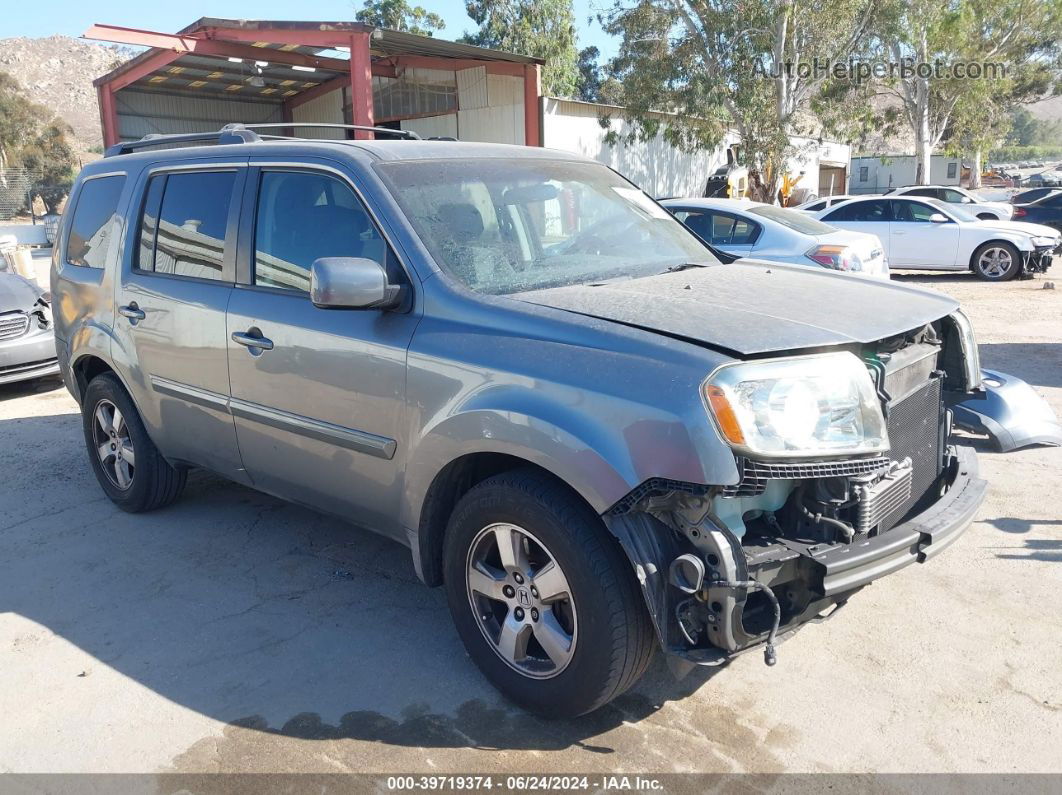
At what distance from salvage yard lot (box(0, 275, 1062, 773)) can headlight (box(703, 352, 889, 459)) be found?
3.47 ft

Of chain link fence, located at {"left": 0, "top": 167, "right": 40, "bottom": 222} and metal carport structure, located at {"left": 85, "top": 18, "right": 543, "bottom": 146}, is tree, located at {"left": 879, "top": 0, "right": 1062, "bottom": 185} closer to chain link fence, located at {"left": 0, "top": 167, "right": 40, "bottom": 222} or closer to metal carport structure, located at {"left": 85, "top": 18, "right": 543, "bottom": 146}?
metal carport structure, located at {"left": 85, "top": 18, "right": 543, "bottom": 146}

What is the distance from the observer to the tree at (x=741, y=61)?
74.1 feet

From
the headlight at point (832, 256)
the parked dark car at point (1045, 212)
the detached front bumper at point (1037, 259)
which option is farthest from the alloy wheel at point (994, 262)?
the headlight at point (832, 256)

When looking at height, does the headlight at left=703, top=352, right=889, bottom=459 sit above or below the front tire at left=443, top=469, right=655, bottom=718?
above

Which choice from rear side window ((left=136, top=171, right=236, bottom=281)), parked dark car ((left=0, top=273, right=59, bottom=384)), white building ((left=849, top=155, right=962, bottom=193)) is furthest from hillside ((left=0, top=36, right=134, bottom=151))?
rear side window ((left=136, top=171, right=236, bottom=281))

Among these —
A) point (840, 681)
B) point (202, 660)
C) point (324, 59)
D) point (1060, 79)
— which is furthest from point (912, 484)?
point (1060, 79)

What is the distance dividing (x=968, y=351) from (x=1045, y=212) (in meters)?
19.4

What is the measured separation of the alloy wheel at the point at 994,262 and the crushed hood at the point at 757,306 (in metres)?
13.5

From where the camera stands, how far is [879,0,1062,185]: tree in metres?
29.8

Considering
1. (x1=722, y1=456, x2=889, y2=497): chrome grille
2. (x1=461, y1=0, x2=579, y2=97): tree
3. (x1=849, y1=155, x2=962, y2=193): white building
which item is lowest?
(x1=722, y1=456, x2=889, y2=497): chrome grille

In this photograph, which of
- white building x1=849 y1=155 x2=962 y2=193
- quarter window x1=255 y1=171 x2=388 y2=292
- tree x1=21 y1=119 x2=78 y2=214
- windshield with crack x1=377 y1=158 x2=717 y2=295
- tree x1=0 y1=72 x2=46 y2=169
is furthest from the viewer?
white building x1=849 y1=155 x2=962 y2=193

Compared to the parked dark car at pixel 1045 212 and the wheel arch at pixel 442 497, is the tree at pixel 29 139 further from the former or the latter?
the wheel arch at pixel 442 497

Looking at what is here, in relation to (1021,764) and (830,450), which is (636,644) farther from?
(1021,764)

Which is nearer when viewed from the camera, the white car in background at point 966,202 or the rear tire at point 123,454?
the rear tire at point 123,454
